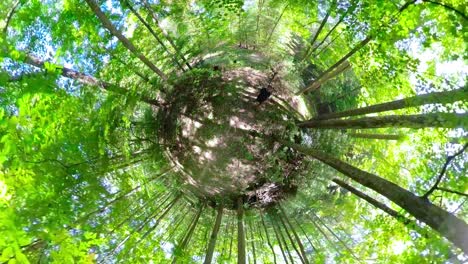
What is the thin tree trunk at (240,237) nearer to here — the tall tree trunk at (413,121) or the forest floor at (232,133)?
the forest floor at (232,133)

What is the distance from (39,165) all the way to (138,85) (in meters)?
2.83

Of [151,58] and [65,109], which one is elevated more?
[151,58]

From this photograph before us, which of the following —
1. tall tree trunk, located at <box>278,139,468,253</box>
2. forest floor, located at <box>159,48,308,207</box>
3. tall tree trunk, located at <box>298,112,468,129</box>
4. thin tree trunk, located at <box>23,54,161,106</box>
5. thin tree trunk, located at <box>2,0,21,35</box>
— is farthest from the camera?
forest floor, located at <box>159,48,308,207</box>

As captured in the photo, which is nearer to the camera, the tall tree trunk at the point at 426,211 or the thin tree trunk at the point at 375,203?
the tall tree trunk at the point at 426,211

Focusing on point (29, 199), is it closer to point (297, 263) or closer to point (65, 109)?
point (65, 109)

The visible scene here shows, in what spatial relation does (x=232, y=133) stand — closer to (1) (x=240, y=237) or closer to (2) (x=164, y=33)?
(2) (x=164, y=33)

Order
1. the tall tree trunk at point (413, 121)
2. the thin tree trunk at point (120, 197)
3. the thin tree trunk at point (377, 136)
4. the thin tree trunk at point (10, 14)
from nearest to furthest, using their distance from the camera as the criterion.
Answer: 1. the tall tree trunk at point (413, 121)
2. the thin tree trunk at point (10, 14)
3. the thin tree trunk at point (120, 197)
4. the thin tree trunk at point (377, 136)

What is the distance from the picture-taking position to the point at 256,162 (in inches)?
308

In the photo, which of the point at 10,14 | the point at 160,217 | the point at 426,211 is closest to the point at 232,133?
the point at 160,217

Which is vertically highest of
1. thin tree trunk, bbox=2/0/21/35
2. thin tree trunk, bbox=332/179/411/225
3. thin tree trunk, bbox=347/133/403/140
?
thin tree trunk, bbox=347/133/403/140

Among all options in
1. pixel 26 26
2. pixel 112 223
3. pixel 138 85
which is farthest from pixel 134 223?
pixel 26 26

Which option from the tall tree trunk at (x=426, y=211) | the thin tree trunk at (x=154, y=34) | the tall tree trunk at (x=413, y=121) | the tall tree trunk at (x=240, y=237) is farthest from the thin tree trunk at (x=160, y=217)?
the tall tree trunk at (x=426, y=211)

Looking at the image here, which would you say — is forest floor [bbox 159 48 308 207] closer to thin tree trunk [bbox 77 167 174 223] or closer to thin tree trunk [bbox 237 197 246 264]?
thin tree trunk [bbox 237 197 246 264]

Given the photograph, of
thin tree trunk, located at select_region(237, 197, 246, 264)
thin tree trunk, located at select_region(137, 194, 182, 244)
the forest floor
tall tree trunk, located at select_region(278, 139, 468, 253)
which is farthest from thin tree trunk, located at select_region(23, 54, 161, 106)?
tall tree trunk, located at select_region(278, 139, 468, 253)
